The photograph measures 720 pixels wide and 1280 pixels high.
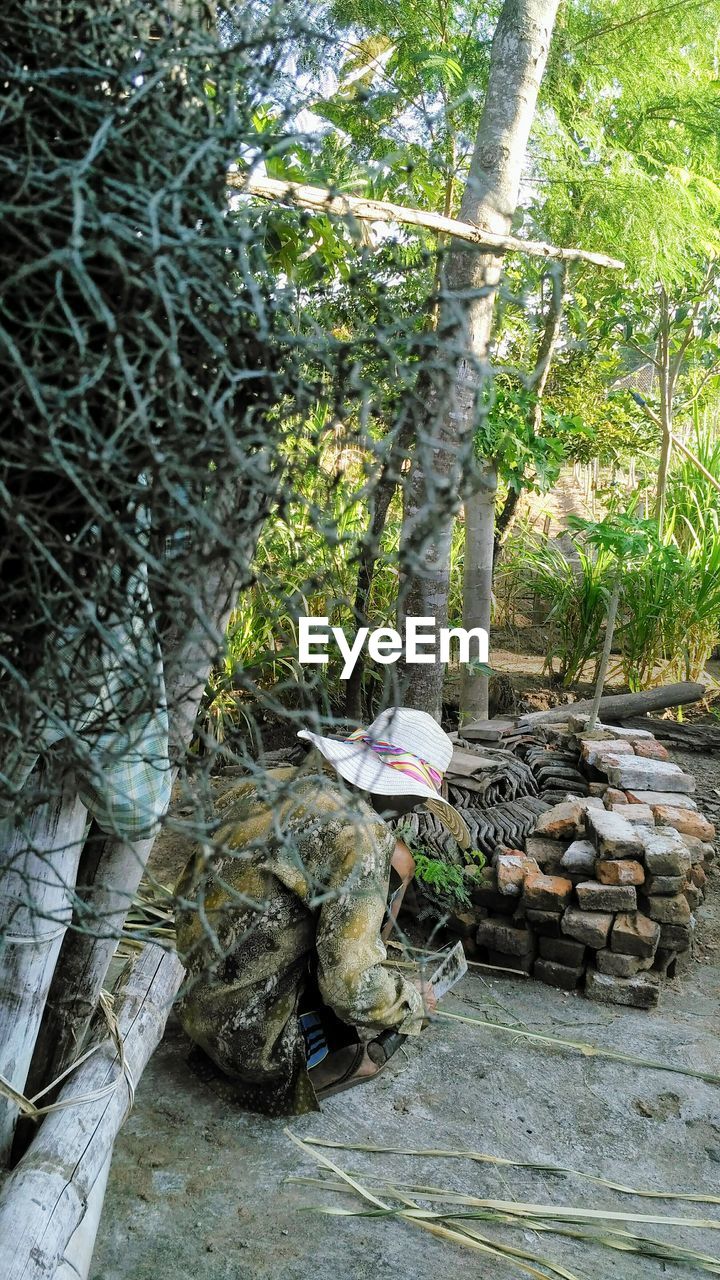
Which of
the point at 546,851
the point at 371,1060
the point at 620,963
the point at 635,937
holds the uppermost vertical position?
the point at 546,851

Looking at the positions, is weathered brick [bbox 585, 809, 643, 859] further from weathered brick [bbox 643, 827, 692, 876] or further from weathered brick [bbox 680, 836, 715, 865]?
weathered brick [bbox 680, 836, 715, 865]

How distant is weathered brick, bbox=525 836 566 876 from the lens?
4426mm

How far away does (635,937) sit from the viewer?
13.3 feet

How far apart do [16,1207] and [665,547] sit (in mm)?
6067

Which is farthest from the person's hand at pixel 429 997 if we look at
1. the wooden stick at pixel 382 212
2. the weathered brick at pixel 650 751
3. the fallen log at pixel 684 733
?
the fallen log at pixel 684 733

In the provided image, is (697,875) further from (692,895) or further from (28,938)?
(28,938)

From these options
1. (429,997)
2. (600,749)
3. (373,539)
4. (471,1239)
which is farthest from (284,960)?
(600,749)

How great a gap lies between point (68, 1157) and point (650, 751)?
12.7 feet

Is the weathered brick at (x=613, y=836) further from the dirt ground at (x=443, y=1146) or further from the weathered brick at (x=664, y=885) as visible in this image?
the dirt ground at (x=443, y=1146)

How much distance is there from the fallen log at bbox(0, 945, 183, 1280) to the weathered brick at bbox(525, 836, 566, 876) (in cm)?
200

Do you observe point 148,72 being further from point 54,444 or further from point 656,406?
point 656,406

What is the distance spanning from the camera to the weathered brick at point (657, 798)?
15.8 ft

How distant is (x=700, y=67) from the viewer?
7.50 metres

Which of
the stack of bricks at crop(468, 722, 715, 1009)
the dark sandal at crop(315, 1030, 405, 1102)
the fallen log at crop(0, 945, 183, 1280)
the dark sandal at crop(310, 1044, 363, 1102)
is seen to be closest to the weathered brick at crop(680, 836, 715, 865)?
the stack of bricks at crop(468, 722, 715, 1009)
